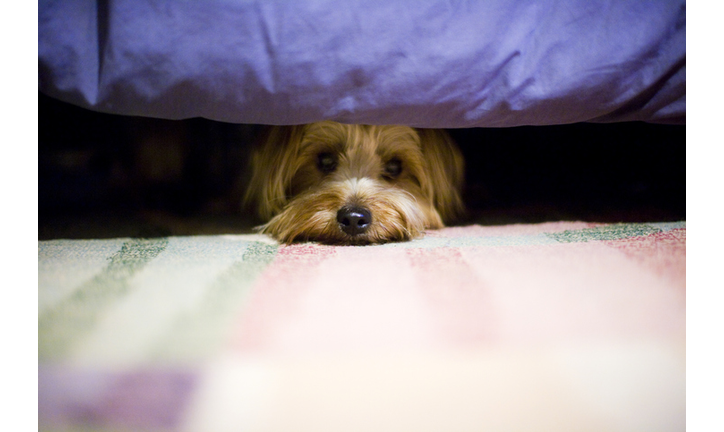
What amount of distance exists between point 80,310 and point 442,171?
1250 millimetres

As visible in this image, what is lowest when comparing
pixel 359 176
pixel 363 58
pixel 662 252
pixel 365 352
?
pixel 365 352

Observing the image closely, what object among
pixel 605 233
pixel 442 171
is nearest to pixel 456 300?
pixel 605 233

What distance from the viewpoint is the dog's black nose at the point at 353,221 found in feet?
3.72

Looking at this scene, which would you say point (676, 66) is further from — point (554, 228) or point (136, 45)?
point (136, 45)

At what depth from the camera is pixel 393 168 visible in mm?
1528

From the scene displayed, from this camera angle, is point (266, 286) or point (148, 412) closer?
point (148, 412)

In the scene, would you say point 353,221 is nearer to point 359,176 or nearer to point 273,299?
point 359,176

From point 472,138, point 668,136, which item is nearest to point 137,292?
point 472,138

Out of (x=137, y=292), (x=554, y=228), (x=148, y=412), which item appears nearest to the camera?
(x=148, y=412)

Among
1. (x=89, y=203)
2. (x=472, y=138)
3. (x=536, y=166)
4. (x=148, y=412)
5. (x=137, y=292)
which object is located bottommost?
(x=148, y=412)

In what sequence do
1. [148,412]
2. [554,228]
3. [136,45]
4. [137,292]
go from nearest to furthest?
[148,412]
[137,292]
[136,45]
[554,228]

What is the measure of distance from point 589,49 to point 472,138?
93 cm

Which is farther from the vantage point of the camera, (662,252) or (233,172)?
(233,172)

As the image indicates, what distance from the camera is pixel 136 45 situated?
833 mm
